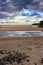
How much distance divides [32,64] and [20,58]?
40.4 inches

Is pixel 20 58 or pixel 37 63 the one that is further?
pixel 20 58

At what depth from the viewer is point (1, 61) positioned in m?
8.91

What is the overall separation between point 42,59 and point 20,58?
3.96 ft

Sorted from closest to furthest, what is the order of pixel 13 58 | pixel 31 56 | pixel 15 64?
pixel 15 64 < pixel 13 58 < pixel 31 56

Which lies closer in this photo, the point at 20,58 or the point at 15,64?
the point at 15,64

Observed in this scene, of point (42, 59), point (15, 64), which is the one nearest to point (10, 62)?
point (15, 64)

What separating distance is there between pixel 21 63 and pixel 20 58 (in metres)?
0.71

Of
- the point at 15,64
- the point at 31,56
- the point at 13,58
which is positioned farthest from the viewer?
the point at 31,56

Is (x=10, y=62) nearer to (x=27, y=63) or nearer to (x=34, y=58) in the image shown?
(x=27, y=63)


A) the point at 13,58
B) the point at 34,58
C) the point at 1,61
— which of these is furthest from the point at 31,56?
the point at 1,61

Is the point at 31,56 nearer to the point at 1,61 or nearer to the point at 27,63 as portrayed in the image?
the point at 27,63

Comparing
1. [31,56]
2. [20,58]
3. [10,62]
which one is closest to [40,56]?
[31,56]

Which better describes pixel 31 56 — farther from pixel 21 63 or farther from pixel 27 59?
pixel 21 63

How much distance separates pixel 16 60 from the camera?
9148mm
